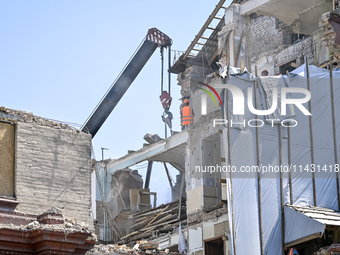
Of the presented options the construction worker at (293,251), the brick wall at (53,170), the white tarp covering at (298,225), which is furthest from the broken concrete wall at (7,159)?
the white tarp covering at (298,225)

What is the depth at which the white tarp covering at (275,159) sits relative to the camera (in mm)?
21234

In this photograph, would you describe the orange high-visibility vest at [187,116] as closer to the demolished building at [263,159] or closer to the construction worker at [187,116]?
the construction worker at [187,116]

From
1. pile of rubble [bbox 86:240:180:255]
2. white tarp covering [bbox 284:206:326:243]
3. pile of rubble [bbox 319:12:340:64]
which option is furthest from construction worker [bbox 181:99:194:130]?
pile of rubble [bbox 86:240:180:255]

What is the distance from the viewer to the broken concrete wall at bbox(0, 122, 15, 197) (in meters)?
16.3

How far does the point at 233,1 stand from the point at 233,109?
10512 millimetres

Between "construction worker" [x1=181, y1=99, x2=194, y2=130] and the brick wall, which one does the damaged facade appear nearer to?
the brick wall

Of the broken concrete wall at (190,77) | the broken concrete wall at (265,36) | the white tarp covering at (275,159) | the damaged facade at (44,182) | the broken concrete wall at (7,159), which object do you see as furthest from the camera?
the broken concrete wall at (265,36)

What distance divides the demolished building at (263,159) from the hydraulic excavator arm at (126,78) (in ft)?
19.9

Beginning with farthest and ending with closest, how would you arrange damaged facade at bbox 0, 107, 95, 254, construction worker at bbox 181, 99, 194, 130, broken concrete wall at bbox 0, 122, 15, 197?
construction worker at bbox 181, 99, 194, 130 → broken concrete wall at bbox 0, 122, 15, 197 → damaged facade at bbox 0, 107, 95, 254

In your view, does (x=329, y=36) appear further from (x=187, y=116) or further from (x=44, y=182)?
(x=44, y=182)

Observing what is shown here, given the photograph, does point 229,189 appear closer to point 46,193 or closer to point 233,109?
point 233,109

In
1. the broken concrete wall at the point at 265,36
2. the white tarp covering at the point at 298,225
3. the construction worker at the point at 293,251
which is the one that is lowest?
the construction worker at the point at 293,251

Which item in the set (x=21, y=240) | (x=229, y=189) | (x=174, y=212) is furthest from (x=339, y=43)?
(x=21, y=240)

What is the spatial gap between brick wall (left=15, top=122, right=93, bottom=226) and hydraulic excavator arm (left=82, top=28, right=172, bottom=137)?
49.1 ft
